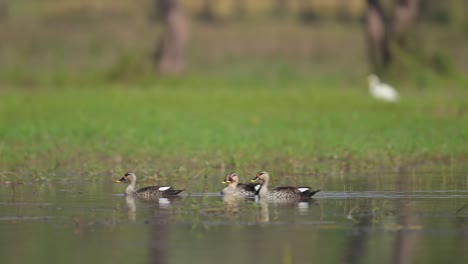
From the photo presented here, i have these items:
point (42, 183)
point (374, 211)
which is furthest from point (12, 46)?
point (374, 211)

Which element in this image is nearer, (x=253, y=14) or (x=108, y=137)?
(x=108, y=137)

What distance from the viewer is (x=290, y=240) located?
40.6ft

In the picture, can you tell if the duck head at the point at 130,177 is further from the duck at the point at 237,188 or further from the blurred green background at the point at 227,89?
the blurred green background at the point at 227,89

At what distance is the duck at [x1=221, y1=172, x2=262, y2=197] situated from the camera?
16.0m

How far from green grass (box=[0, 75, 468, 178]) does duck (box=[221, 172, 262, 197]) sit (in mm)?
2418

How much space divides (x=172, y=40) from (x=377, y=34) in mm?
5993

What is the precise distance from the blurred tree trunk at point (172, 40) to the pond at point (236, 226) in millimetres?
18888

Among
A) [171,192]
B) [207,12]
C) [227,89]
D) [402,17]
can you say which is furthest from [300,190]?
[207,12]

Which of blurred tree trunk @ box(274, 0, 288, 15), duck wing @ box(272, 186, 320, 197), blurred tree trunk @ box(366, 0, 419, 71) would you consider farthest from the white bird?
blurred tree trunk @ box(274, 0, 288, 15)

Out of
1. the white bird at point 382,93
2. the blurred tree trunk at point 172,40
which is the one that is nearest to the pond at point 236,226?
the white bird at point 382,93

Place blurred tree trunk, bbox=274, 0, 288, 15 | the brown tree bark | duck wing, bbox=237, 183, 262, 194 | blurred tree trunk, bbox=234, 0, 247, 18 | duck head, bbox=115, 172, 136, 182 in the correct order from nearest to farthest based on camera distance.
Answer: duck wing, bbox=237, 183, 262, 194
duck head, bbox=115, 172, 136, 182
the brown tree bark
blurred tree trunk, bbox=234, 0, 247, 18
blurred tree trunk, bbox=274, 0, 288, 15

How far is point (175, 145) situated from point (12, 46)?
911 inches

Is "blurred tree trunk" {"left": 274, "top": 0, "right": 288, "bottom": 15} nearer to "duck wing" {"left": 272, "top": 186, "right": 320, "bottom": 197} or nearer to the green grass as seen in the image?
the green grass

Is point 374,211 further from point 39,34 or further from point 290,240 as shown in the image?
point 39,34
